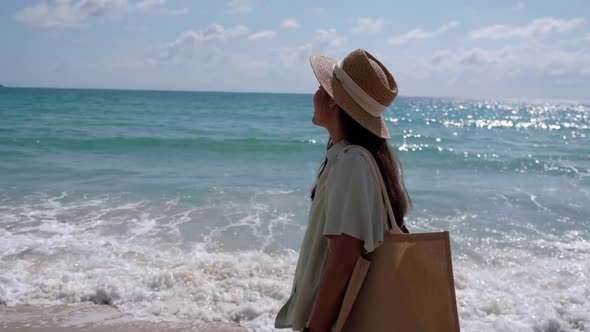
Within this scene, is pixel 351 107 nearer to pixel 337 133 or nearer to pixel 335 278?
pixel 337 133

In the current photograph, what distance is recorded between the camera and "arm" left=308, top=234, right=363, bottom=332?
1.66 m

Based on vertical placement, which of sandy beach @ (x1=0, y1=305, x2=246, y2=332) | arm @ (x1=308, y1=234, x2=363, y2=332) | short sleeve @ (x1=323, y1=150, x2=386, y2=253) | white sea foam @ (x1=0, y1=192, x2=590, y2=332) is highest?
short sleeve @ (x1=323, y1=150, x2=386, y2=253)

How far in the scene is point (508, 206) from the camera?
10.4m

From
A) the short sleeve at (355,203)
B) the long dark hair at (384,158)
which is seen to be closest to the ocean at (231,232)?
the long dark hair at (384,158)

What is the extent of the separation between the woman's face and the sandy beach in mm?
3467

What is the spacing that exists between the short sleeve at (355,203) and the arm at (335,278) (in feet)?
0.09

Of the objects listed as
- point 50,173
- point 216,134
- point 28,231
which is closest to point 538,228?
point 28,231

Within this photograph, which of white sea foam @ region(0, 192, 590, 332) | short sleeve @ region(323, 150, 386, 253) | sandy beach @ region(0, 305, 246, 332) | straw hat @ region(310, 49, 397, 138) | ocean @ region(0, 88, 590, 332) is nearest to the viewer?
short sleeve @ region(323, 150, 386, 253)

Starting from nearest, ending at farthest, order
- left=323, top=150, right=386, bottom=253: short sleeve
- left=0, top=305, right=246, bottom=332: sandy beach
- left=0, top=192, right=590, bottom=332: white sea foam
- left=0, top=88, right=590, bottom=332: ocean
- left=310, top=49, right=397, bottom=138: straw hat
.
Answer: left=323, top=150, right=386, bottom=253: short sleeve < left=310, top=49, right=397, bottom=138: straw hat < left=0, top=305, right=246, bottom=332: sandy beach < left=0, top=192, right=590, bottom=332: white sea foam < left=0, top=88, right=590, bottom=332: ocean

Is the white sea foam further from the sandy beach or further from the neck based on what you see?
the neck

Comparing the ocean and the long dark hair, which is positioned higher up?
the long dark hair

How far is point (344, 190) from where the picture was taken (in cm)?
166

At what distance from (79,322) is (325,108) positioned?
388cm

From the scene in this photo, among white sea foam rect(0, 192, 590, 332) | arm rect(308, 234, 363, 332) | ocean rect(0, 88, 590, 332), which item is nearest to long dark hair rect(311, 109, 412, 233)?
arm rect(308, 234, 363, 332)
